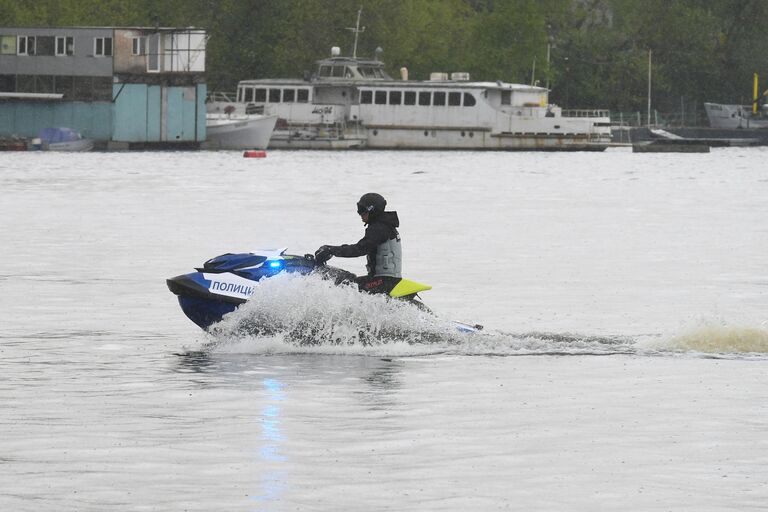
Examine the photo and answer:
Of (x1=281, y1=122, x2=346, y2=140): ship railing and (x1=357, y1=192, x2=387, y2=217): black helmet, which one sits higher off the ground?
(x1=357, y1=192, x2=387, y2=217): black helmet

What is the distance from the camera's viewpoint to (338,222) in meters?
41.1

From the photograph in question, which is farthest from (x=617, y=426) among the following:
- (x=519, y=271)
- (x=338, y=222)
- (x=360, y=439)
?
(x=338, y=222)

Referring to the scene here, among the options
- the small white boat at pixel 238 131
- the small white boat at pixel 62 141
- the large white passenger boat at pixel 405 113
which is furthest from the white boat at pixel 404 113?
the small white boat at pixel 62 141

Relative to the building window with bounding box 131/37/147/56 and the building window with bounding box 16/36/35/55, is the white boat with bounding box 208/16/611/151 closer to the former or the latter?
the building window with bounding box 131/37/147/56

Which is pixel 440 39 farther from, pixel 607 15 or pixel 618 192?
pixel 618 192

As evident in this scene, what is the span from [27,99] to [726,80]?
5953 centimetres

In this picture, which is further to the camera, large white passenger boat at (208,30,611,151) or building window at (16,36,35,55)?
large white passenger boat at (208,30,611,151)

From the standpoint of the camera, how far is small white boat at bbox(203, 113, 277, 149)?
334 ft

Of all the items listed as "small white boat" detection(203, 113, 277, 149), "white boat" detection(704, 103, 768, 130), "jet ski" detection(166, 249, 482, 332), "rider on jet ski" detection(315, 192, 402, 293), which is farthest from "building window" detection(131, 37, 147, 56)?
"rider on jet ski" detection(315, 192, 402, 293)

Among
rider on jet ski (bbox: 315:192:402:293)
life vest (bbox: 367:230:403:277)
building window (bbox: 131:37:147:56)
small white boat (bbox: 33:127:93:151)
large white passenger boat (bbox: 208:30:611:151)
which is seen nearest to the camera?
rider on jet ski (bbox: 315:192:402:293)

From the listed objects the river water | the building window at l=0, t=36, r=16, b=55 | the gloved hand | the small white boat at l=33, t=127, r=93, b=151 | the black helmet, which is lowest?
the small white boat at l=33, t=127, r=93, b=151

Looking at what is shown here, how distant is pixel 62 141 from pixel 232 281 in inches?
3147

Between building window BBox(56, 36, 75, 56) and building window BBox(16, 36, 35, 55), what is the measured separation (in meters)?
1.45

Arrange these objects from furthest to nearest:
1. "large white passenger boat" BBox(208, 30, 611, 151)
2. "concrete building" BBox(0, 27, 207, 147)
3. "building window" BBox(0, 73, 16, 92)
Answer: "large white passenger boat" BBox(208, 30, 611, 151), "building window" BBox(0, 73, 16, 92), "concrete building" BBox(0, 27, 207, 147)
